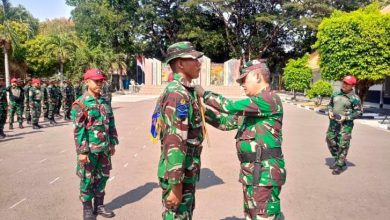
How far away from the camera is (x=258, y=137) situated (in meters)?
3.05

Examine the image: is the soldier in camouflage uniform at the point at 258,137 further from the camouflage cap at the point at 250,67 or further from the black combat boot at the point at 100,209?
the black combat boot at the point at 100,209

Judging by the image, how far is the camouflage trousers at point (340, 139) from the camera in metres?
6.45

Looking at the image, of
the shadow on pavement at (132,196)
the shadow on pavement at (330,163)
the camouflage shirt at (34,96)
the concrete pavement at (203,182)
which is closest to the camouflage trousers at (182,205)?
the concrete pavement at (203,182)

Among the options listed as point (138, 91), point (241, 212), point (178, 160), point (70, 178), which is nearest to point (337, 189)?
point (241, 212)

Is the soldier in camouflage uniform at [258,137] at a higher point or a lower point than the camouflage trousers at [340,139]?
higher

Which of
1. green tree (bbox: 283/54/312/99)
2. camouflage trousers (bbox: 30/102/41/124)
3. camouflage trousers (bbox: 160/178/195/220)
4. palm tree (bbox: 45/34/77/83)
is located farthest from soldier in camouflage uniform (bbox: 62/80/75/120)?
green tree (bbox: 283/54/312/99)

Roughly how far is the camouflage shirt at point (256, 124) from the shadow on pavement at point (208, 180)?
2.63m

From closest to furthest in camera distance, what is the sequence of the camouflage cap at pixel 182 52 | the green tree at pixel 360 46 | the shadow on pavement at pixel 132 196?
the camouflage cap at pixel 182 52, the shadow on pavement at pixel 132 196, the green tree at pixel 360 46

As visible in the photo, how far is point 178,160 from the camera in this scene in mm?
2641

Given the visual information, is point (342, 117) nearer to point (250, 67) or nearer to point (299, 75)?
point (250, 67)

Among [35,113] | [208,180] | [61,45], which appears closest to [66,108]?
[35,113]

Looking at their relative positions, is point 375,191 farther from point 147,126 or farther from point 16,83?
point 16,83

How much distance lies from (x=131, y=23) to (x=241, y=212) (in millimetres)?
44486

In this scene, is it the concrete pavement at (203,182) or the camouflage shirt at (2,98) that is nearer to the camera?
the concrete pavement at (203,182)
